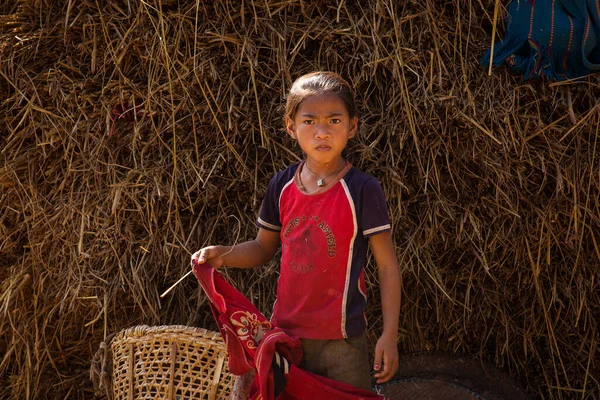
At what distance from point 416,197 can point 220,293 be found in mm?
989

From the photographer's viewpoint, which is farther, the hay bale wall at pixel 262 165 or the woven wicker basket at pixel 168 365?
the hay bale wall at pixel 262 165

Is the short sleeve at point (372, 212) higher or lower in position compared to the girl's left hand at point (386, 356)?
higher

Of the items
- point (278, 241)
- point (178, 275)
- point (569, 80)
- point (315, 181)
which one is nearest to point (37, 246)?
point (178, 275)

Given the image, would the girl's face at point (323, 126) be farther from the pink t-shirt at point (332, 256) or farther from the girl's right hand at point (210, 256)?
the girl's right hand at point (210, 256)

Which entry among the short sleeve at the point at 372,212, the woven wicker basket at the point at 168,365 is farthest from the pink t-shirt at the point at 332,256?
the woven wicker basket at the point at 168,365

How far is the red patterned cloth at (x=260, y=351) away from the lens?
1.98 meters

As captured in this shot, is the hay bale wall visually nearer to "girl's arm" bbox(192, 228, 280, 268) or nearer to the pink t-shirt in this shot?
"girl's arm" bbox(192, 228, 280, 268)

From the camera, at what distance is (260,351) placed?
1.99 m

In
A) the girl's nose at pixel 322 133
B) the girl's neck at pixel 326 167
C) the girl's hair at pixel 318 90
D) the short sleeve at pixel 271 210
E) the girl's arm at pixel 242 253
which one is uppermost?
Answer: the girl's hair at pixel 318 90

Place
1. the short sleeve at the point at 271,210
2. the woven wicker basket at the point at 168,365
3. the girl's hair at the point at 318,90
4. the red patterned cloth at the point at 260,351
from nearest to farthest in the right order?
the red patterned cloth at the point at 260,351, the girl's hair at the point at 318,90, the short sleeve at the point at 271,210, the woven wicker basket at the point at 168,365

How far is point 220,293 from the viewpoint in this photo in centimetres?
211

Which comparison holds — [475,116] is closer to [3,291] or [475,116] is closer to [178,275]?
[178,275]

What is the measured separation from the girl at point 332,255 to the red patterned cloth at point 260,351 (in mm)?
49

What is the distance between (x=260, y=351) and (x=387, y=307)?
384mm
